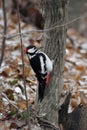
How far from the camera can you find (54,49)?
4.77 metres

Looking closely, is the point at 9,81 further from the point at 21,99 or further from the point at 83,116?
the point at 83,116

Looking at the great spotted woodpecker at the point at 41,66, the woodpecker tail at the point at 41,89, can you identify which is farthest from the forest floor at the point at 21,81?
the great spotted woodpecker at the point at 41,66

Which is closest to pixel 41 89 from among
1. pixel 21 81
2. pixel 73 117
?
pixel 73 117

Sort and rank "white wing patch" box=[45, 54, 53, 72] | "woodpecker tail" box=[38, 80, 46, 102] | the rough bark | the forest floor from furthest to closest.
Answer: the rough bark < the forest floor < "woodpecker tail" box=[38, 80, 46, 102] < "white wing patch" box=[45, 54, 53, 72]

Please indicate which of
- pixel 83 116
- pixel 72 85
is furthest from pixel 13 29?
pixel 83 116

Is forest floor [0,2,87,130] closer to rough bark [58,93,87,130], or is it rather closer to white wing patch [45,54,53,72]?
rough bark [58,93,87,130]

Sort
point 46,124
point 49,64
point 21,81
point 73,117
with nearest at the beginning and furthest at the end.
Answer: point 49,64 < point 46,124 < point 73,117 < point 21,81

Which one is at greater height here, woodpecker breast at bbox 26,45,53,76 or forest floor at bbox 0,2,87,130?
woodpecker breast at bbox 26,45,53,76

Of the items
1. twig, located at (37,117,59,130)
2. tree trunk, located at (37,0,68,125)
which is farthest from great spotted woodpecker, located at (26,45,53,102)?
→ twig, located at (37,117,59,130)

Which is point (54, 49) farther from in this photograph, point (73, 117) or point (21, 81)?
point (21, 81)

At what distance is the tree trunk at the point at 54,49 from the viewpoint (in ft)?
15.2

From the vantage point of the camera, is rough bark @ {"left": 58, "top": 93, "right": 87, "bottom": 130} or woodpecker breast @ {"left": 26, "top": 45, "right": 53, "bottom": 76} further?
rough bark @ {"left": 58, "top": 93, "right": 87, "bottom": 130}

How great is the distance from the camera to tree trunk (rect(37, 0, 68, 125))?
464 centimetres

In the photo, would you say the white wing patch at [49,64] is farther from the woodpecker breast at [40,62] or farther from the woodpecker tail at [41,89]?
the woodpecker tail at [41,89]
